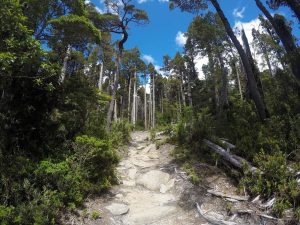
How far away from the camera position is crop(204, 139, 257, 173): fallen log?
658 centimetres

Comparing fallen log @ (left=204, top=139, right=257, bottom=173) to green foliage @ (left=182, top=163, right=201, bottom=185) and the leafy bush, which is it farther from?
the leafy bush

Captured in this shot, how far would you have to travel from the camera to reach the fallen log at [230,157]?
21.6 ft

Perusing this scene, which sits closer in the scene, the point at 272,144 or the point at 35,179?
the point at 35,179

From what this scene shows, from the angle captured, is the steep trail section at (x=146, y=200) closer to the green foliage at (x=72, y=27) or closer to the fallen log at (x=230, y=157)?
the fallen log at (x=230, y=157)

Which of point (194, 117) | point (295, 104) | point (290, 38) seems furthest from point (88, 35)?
point (290, 38)

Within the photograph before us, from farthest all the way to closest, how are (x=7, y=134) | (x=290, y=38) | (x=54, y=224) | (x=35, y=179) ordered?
(x=290, y=38), (x=7, y=134), (x=35, y=179), (x=54, y=224)

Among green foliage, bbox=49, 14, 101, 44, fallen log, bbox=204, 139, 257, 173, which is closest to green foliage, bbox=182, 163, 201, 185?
fallen log, bbox=204, 139, 257, 173

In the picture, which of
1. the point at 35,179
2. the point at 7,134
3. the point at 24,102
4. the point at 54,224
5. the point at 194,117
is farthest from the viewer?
the point at 194,117

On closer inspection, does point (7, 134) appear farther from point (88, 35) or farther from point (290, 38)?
point (290, 38)

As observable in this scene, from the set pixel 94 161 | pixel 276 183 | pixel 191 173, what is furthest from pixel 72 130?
pixel 276 183

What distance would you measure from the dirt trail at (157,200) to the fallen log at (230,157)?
0.50 metres

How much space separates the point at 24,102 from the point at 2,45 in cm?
211

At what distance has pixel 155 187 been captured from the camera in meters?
7.57

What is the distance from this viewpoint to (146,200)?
6.79m
